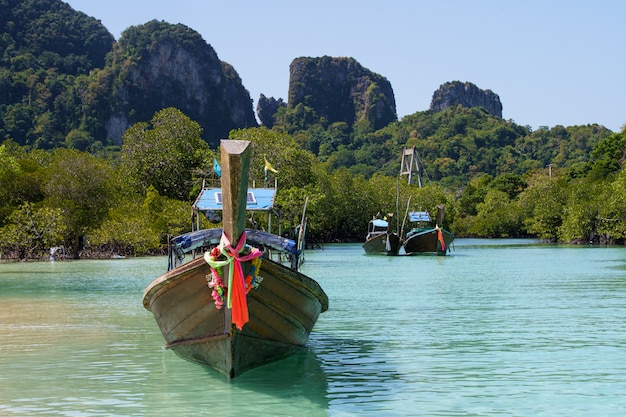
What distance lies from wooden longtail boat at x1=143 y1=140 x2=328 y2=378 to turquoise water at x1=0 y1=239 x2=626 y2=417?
14.3 inches

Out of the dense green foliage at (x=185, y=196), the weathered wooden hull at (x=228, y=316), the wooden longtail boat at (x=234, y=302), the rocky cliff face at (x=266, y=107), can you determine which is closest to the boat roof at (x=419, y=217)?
the dense green foliage at (x=185, y=196)

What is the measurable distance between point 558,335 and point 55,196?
31.1 metres

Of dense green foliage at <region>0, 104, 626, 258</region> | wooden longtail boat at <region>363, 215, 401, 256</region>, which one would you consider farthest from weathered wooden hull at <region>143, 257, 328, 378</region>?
wooden longtail boat at <region>363, 215, 401, 256</region>

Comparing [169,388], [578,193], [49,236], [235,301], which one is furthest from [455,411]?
[578,193]

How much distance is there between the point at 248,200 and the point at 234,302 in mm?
9862

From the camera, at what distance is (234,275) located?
892cm

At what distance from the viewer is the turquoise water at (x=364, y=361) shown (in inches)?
346

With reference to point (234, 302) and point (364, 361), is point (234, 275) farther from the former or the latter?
point (364, 361)

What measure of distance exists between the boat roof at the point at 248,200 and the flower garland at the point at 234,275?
27.5 feet

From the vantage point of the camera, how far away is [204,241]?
10867 millimetres

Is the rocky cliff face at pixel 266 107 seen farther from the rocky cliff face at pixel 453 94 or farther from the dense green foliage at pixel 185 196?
the dense green foliage at pixel 185 196

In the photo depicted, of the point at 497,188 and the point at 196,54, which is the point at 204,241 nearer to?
the point at 497,188

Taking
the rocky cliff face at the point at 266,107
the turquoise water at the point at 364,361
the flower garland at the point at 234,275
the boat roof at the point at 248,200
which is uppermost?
the rocky cliff face at the point at 266,107

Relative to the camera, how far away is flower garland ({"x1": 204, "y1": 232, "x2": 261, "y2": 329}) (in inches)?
350
